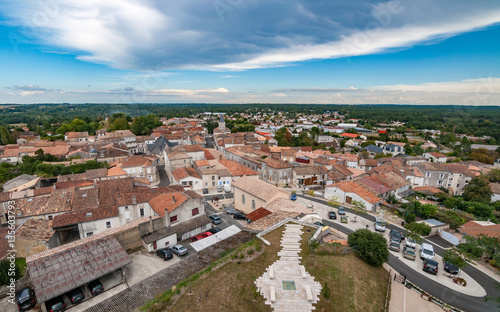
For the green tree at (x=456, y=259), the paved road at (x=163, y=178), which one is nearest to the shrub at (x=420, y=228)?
the green tree at (x=456, y=259)

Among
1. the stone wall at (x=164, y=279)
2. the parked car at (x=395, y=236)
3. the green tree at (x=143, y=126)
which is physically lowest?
the parked car at (x=395, y=236)

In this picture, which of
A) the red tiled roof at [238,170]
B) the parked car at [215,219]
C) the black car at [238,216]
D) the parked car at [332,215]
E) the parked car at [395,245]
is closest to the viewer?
the parked car at [395,245]

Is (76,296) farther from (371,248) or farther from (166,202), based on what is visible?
(371,248)

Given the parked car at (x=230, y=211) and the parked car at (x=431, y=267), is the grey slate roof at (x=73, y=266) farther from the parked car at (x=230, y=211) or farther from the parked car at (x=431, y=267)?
the parked car at (x=431, y=267)

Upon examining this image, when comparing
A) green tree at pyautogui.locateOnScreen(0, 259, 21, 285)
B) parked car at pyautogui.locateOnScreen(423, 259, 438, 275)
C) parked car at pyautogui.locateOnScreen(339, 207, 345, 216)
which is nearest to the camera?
green tree at pyautogui.locateOnScreen(0, 259, 21, 285)

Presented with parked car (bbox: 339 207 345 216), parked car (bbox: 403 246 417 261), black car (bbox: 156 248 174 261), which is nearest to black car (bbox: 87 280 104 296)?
black car (bbox: 156 248 174 261)

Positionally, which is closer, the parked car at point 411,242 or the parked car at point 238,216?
the parked car at point 411,242

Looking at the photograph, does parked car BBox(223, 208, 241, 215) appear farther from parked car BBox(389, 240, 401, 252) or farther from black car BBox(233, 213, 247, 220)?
parked car BBox(389, 240, 401, 252)

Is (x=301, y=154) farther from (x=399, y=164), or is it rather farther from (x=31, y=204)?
(x=31, y=204)

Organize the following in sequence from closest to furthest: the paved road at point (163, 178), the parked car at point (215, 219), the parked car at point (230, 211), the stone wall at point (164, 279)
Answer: the stone wall at point (164, 279) < the parked car at point (215, 219) < the parked car at point (230, 211) < the paved road at point (163, 178)
